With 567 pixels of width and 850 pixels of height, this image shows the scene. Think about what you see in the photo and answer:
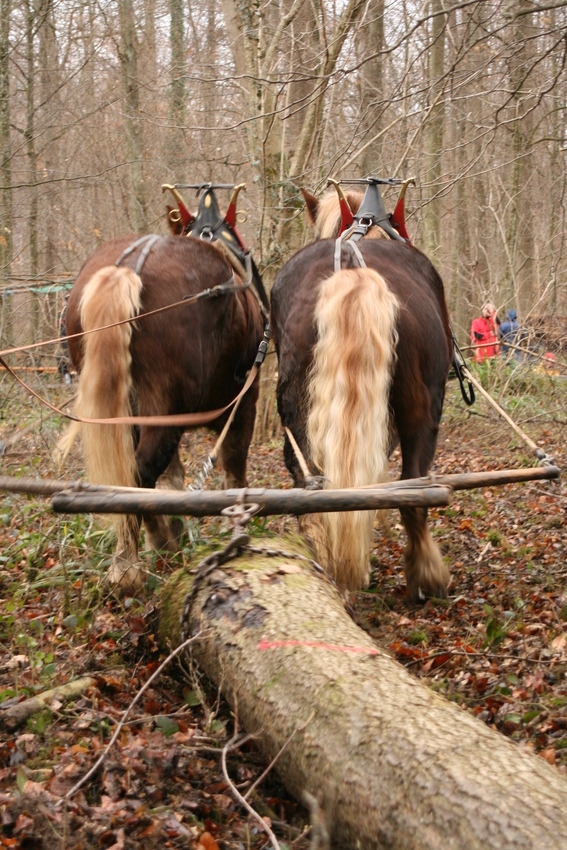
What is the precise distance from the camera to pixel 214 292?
4809mm

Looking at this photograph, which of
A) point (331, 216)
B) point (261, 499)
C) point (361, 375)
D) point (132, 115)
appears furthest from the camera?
point (132, 115)

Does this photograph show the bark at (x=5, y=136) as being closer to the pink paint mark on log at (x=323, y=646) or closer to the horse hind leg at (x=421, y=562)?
the horse hind leg at (x=421, y=562)

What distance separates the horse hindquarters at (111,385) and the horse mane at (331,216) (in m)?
1.72

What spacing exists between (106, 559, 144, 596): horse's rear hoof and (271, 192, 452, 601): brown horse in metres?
1.07

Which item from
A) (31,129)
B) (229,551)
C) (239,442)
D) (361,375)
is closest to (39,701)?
(229,551)

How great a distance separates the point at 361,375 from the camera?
3.77 metres

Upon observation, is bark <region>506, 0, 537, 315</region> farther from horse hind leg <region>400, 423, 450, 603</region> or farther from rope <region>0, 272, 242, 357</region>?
horse hind leg <region>400, 423, 450, 603</region>

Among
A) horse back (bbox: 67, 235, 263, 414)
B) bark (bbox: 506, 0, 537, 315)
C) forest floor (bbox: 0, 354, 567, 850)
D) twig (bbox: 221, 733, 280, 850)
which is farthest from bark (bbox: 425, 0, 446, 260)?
twig (bbox: 221, 733, 280, 850)

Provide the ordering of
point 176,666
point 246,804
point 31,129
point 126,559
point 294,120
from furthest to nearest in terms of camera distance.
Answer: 1. point 31,129
2. point 294,120
3. point 126,559
4. point 176,666
5. point 246,804

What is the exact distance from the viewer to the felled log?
1.92m

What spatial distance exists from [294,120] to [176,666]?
902 centimetres

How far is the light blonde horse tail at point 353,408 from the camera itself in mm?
3750

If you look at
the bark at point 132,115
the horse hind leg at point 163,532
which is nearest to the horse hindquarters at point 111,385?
the horse hind leg at point 163,532

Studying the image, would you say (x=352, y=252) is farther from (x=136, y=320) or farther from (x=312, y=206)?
(x=312, y=206)
